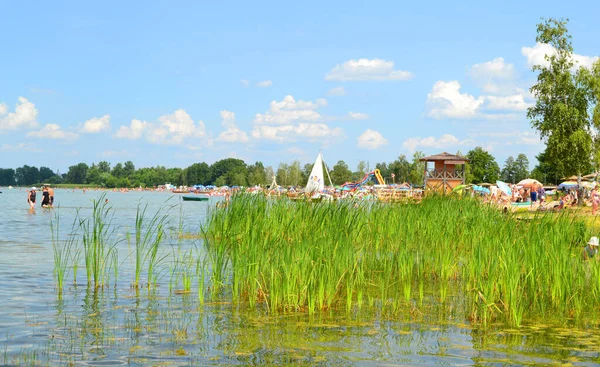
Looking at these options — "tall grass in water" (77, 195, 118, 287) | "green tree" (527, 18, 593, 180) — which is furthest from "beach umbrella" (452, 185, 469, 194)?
"green tree" (527, 18, 593, 180)

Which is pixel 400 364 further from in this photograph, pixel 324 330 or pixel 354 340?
A: pixel 324 330

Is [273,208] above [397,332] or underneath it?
above

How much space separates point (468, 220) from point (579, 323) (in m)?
5.81

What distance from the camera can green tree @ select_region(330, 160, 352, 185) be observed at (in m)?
136

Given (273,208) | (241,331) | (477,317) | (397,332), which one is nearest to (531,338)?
(477,317)

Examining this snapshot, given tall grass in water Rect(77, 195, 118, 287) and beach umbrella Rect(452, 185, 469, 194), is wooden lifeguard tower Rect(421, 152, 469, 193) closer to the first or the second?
beach umbrella Rect(452, 185, 469, 194)

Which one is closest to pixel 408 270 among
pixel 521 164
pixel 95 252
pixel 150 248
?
pixel 150 248

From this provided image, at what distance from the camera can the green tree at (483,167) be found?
12444cm

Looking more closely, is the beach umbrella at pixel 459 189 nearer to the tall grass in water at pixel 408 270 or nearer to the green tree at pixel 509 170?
the tall grass in water at pixel 408 270

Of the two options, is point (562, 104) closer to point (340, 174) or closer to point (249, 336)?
point (249, 336)

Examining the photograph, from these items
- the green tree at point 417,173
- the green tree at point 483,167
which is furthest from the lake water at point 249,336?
the green tree at point 483,167

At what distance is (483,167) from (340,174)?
2987 cm

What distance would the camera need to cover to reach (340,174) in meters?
138

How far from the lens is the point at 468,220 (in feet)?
46.5
